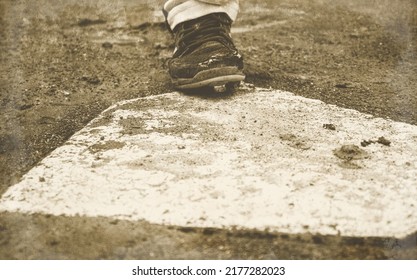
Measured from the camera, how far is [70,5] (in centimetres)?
242

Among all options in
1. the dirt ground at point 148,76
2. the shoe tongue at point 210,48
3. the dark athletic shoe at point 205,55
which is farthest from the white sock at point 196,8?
the dirt ground at point 148,76

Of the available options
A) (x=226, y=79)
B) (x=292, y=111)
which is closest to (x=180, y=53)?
(x=226, y=79)

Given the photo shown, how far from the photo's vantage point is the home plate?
0.99 m

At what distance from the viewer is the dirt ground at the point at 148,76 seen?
93 cm

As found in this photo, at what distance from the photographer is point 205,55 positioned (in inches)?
62.6

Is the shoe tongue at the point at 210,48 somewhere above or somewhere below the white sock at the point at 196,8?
below

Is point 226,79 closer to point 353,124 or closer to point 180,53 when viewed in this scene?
point 180,53

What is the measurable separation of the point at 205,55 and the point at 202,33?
131 mm

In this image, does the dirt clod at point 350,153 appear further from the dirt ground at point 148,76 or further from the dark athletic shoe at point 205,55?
the dark athletic shoe at point 205,55

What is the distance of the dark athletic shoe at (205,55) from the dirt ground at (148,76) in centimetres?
14

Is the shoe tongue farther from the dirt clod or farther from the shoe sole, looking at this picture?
the dirt clod

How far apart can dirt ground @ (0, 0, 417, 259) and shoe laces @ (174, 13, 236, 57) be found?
0.57 feet

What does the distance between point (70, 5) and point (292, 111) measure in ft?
4.99

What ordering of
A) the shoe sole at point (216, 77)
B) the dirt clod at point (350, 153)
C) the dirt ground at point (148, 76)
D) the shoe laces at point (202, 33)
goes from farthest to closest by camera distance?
1. the shoe laces at point (202, 33)
2. the shoe sole at point (216, 77)
3. the dirt clod at point (350, 153)
4. the dirt ground at point (148, 76)
